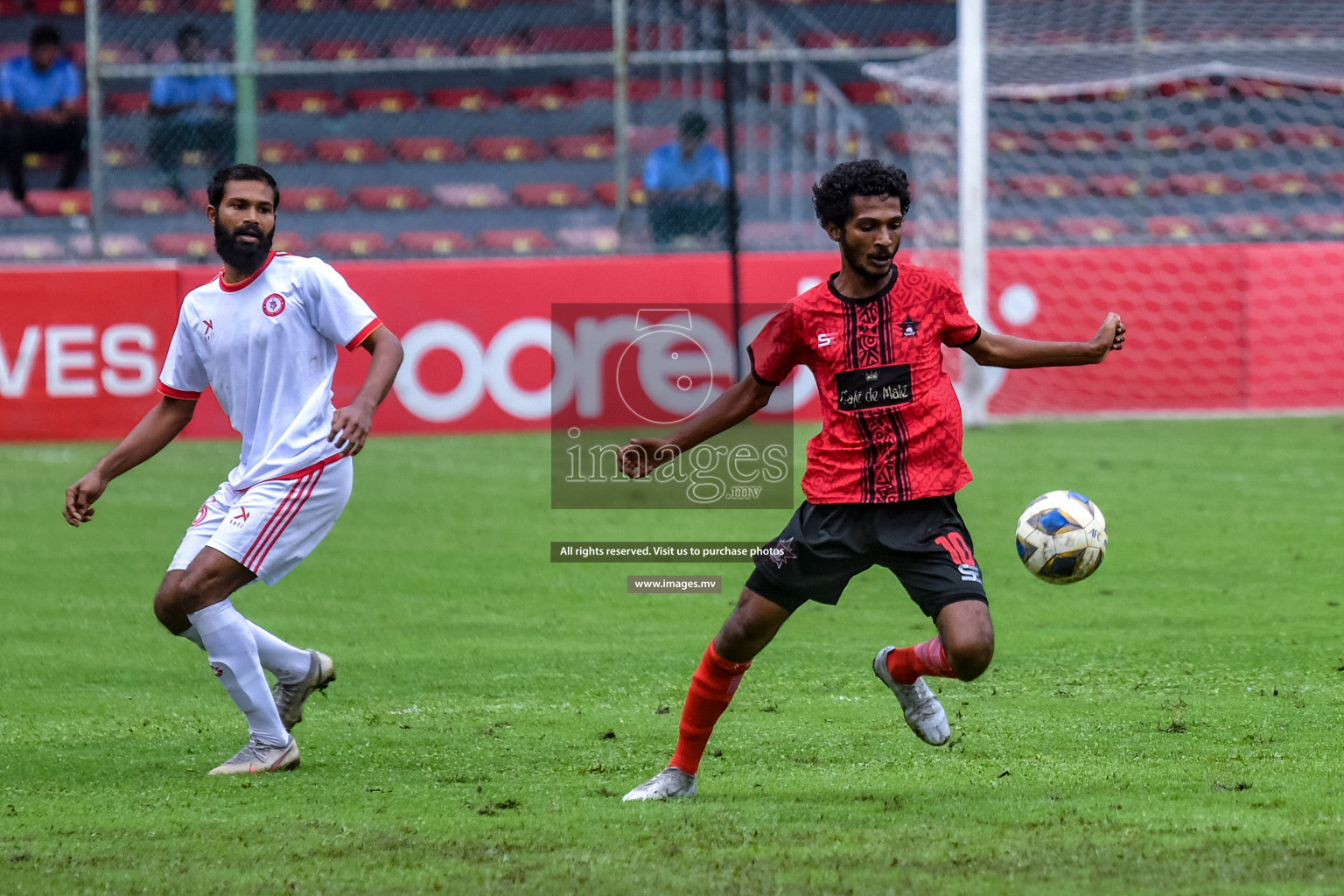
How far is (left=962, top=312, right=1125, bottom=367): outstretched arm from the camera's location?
15.9 ft

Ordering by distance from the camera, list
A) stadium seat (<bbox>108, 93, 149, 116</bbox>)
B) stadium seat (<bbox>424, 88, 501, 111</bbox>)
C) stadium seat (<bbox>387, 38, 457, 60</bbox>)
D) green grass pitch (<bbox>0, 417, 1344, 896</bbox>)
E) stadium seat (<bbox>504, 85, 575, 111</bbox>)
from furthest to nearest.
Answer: stadium seat (<bbox>387, 38, 457, 60</bbox>), stadium seat (<bbox>504, 85, 575, 111</bbox>), stadium seat (<bbox>424, 88, 501, 111</bbox>), stadium seat (<bbox>108, 93, 149, 116</bbox>), green grass pitch (<bbox>0, 417, 1344, 896</bbox>)

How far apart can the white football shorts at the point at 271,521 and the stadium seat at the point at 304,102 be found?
11657mm

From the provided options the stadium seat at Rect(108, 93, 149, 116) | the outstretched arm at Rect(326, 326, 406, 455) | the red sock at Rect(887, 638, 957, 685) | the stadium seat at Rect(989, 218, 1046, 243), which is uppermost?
the stadium seat at Rect(108, 93, 149, 116)

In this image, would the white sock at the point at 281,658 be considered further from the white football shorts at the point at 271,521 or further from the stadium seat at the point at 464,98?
the stadium seat at the point at 464,98

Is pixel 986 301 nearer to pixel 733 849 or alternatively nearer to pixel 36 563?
pixel 36 563

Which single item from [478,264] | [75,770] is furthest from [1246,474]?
[75,770]

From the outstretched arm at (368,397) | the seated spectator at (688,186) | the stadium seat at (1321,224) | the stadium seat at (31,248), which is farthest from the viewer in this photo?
the stadium seat at (1321,224)

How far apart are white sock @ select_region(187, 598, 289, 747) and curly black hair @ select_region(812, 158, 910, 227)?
2200mm

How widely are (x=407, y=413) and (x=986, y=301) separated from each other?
17.0ft

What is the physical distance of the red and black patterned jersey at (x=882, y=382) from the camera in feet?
15.5

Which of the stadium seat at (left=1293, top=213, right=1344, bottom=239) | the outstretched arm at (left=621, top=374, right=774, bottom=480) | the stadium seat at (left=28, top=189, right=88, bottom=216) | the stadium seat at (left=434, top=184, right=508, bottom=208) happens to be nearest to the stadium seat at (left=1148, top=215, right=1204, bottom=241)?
the stadium seat at (left=1293, top=213, right=1344, bottom=239)

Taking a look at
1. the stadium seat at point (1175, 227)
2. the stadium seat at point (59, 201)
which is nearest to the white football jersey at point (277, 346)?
the stadium seat at point (59, 201)

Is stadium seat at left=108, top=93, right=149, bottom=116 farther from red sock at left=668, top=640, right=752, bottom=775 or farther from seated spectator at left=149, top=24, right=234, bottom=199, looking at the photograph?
red sock at left=668, top=640, right=752, bottom=775

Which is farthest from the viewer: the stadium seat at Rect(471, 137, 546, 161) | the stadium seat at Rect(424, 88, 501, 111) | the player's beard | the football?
the stadium seat at Rect(471, 137, 546, 161)
